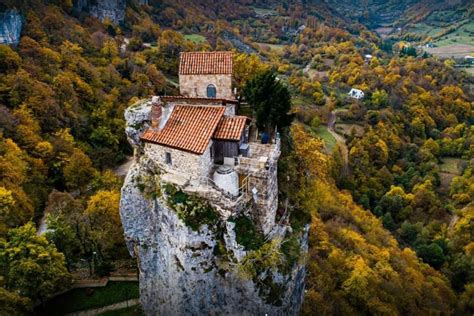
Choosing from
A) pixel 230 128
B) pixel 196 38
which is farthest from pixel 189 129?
pixel 196 38

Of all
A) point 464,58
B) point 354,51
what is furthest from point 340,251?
point 464,58

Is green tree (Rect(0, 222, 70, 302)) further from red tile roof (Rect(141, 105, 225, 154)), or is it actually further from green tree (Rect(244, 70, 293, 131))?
green tree (Rect(244, 70, 293, 131))

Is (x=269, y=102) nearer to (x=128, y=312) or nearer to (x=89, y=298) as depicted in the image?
(x=128, y=312)

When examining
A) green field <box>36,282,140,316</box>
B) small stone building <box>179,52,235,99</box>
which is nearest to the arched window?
small stone building <box>179,52,235,99</box>

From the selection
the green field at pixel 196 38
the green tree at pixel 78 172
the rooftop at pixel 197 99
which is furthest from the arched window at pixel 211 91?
the green field at pixel 196 38

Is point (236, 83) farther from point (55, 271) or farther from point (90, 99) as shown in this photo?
point (90, 99)
